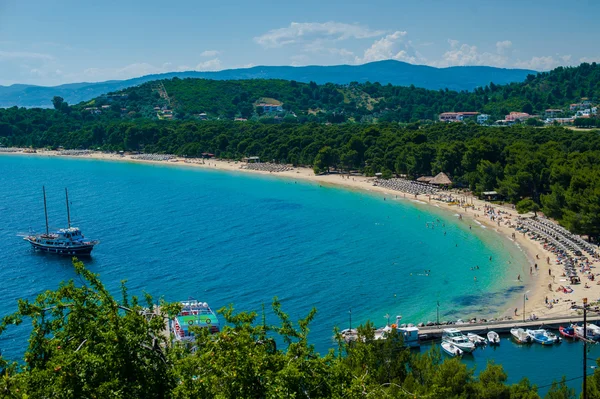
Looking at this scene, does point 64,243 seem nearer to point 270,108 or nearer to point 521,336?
point 521,336

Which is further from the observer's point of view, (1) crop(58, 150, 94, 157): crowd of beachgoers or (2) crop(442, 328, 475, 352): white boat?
(1) crop(58, 150, 94, 157): crowd of beachgoers

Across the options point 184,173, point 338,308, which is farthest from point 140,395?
point 184,173

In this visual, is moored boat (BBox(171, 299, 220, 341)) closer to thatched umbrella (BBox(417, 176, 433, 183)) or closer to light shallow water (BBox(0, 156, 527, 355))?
light shallow water (BBox(0, 156, 527, 355))

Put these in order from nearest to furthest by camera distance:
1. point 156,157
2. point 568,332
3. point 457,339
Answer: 1. point 457,339
2. point 568,332
3. point 156,157

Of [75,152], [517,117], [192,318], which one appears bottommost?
[192,318]

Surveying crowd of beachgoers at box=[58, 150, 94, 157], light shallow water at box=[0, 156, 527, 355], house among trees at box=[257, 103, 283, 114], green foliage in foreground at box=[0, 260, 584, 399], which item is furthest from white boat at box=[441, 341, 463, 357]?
house among trees at box=[257, 103, 283, 114]

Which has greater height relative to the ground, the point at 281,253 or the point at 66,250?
the point at 66,250

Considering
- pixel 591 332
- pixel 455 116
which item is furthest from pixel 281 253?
pixel 455 116
